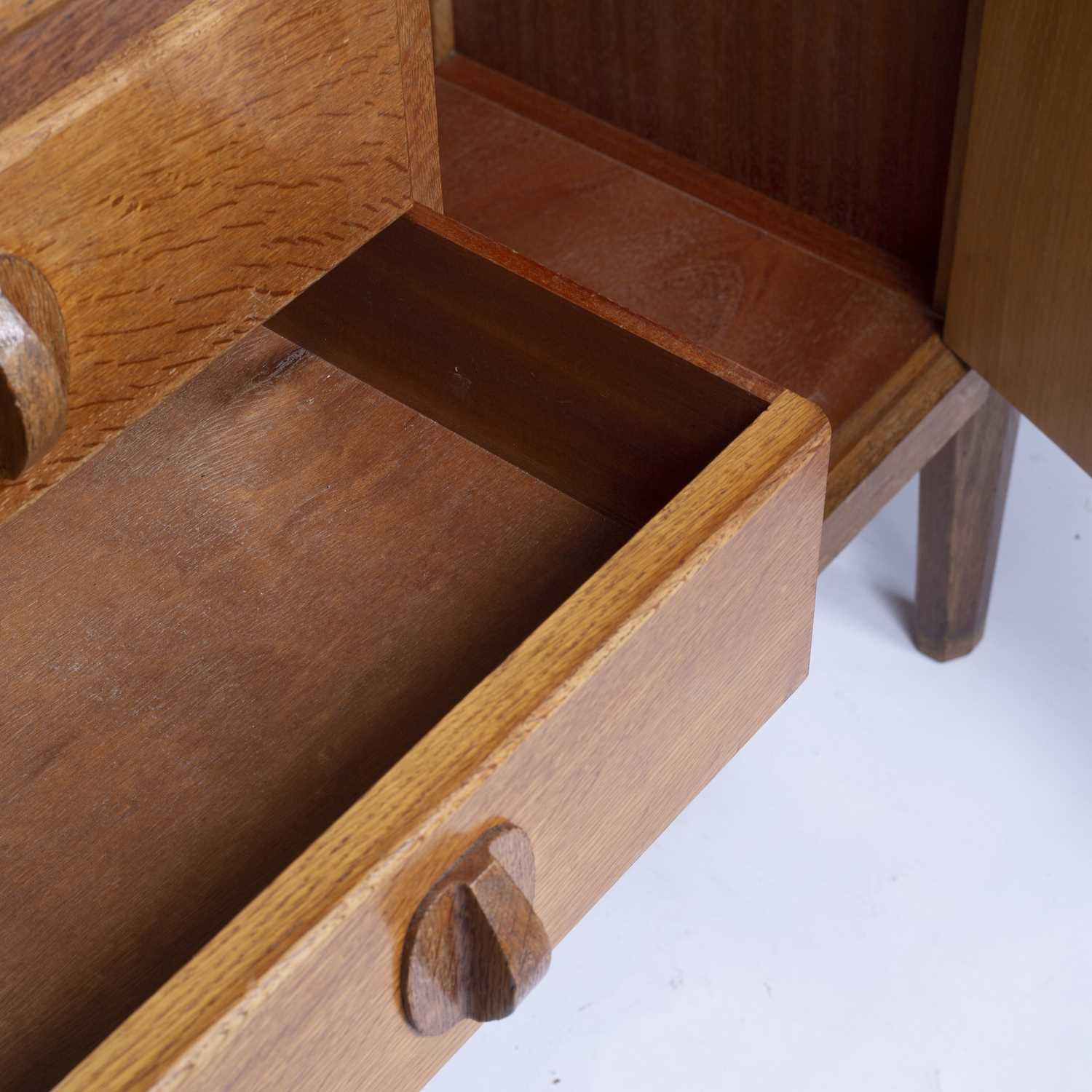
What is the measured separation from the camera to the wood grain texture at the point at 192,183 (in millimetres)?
440

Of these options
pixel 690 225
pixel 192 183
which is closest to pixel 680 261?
pixel 690 225

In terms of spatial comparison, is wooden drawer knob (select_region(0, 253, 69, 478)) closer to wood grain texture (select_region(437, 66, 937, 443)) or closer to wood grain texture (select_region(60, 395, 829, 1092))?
wood grain texture (select_region(60, 395, 829, 1092))

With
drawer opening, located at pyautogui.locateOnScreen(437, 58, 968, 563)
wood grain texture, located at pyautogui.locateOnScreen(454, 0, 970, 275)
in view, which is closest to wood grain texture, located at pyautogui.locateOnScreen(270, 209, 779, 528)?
drawer opening, located at pyautogui.locateOnScreen(437, 58, 968, 563)

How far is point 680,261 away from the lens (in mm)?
963

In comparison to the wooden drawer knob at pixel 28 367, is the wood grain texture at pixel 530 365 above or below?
below

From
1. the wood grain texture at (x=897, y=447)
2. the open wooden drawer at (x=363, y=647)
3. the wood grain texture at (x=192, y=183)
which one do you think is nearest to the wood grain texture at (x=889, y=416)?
the wood grain texture at (x=897, y=447)

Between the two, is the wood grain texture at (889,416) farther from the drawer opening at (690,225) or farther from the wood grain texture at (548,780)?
the wood grain texture at (548,780)

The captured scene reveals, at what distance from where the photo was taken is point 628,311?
571 millimetres

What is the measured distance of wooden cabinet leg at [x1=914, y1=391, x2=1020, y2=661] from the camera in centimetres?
100

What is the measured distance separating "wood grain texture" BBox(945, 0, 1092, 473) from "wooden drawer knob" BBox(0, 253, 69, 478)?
0.48 meters

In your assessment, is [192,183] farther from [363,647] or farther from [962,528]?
[962,528]

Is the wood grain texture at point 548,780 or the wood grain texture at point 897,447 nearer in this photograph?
the wood grain texture at point 548,780

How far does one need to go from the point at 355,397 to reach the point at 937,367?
1.20 ft

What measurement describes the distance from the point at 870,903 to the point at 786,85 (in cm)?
49
